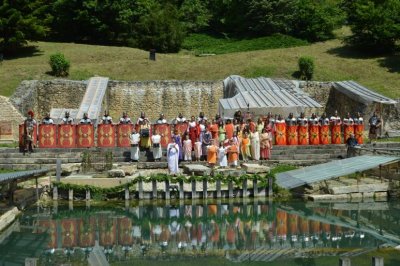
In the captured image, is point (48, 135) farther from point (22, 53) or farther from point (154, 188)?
point (22, 53)

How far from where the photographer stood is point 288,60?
33750 mm

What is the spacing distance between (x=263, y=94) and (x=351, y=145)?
622cm

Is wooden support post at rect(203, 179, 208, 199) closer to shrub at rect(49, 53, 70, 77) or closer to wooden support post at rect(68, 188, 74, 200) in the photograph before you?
wooden support post at rect(68, 188, 74, 200)

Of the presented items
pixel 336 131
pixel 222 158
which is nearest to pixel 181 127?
pixel 222 158

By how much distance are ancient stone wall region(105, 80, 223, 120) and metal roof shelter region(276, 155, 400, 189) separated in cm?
1212

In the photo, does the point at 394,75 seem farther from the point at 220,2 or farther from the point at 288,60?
the point at 220,2

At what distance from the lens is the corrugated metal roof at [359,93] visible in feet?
83.7

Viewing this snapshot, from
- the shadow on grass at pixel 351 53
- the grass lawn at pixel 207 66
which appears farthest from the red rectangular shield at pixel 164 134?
the shadow on grass at pixel 351 53

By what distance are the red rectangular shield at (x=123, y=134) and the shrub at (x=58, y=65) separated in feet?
37.2

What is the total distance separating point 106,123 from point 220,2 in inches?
976

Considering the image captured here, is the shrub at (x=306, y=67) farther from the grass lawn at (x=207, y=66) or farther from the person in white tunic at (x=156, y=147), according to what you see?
the person in white tunic at (x=156, y=147)

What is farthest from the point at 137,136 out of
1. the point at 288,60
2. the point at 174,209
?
the point at 288,60

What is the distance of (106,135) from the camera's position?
20.7m

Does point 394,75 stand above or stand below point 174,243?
above
